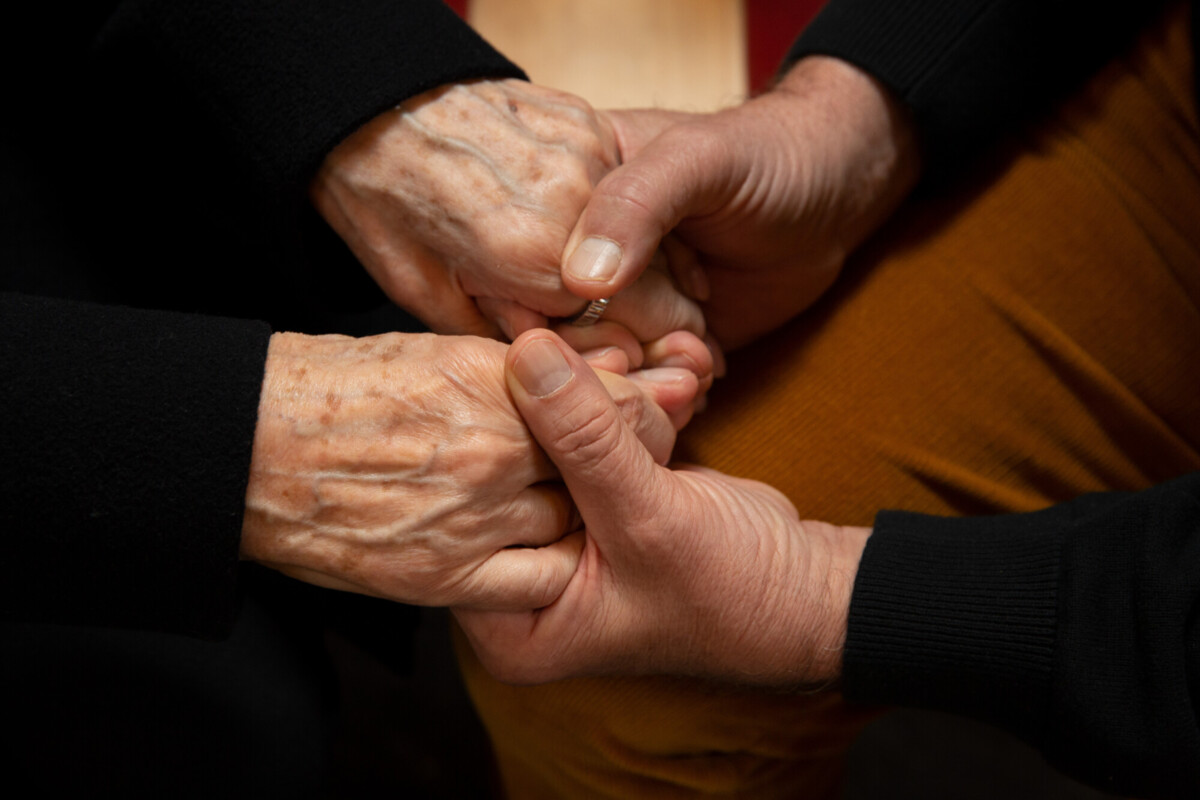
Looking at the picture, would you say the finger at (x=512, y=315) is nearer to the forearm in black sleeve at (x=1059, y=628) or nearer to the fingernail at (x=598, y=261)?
the fingernail at (x=598, y=261)

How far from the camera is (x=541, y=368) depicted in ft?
2.03

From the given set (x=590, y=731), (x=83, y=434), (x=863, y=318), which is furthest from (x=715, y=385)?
(x=83, y=434)

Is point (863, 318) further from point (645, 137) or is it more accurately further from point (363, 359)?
point (363, 359)

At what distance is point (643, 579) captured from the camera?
69 centimetres

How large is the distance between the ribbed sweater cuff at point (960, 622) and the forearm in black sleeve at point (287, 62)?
59cm

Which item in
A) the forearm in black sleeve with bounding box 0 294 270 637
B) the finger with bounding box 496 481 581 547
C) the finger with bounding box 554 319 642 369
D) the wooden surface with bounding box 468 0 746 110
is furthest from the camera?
the wooden surface with bounding box 468 0 746 110

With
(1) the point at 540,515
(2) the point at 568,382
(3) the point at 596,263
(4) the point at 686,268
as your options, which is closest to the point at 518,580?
(1) the point at 540,515

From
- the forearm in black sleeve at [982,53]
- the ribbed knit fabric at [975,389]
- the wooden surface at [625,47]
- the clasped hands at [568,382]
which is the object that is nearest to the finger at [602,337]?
the clasped hands at [568,382]

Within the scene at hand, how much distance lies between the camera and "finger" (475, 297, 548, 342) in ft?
2.58

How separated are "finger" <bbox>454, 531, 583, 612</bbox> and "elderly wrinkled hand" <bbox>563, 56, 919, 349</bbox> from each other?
221mm

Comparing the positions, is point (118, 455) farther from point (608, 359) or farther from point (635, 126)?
point (635, 126)

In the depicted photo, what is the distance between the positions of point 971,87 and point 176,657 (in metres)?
0.95

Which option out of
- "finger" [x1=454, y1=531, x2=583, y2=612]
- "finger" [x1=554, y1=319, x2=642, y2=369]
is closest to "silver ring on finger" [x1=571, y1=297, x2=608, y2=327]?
"finger" [x1=554, y1=319, x2=642, y2=369]

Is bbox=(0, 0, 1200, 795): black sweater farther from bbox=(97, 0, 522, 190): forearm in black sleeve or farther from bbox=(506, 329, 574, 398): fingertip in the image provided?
bbox=(506, 329, 574, 398): fingertip
